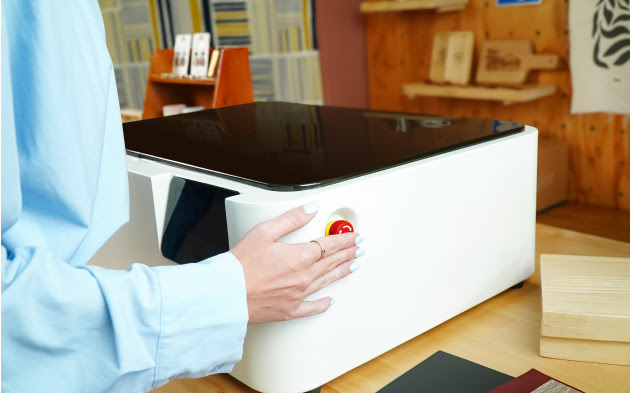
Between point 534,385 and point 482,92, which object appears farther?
point 482,92

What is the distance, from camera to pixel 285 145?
82cm

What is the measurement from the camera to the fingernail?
0.62m

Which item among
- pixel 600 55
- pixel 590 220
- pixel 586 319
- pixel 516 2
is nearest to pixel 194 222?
pixel 586 319

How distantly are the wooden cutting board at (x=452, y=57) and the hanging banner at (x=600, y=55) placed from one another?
375 millimetres

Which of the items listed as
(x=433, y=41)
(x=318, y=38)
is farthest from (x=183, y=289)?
(x=318, y=38)

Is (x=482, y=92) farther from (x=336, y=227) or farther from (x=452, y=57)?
(x=336, y=227)

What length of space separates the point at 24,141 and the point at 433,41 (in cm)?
194

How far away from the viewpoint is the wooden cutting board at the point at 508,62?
189cm

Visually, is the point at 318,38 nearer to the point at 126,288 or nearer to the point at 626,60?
the point at 626,60

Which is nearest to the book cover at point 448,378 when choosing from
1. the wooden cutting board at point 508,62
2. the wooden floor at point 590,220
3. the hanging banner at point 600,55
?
the wooden floor at point 590,220

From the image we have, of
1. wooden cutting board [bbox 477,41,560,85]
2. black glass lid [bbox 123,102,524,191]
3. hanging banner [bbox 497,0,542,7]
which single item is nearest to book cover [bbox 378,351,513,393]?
black glass lid [bbox 123,102,524,191]

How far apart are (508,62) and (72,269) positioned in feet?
5.79

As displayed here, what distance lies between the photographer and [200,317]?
533 mm

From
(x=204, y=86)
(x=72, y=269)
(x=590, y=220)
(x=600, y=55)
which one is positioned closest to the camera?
(x=72, y=269)
